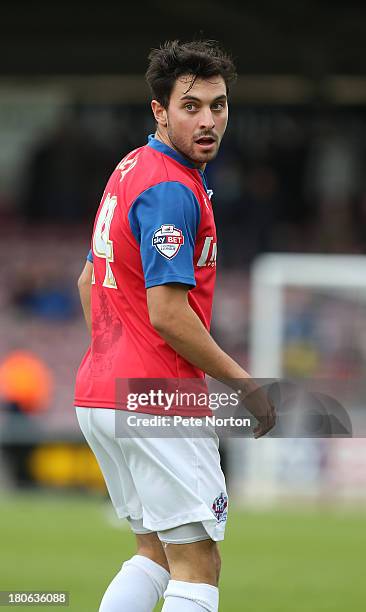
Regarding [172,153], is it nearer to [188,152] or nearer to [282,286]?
[188,152]

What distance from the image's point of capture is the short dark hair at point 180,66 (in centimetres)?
416

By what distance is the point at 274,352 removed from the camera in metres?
15.2

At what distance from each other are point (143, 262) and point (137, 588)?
3.57ft

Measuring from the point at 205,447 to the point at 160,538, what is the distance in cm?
32

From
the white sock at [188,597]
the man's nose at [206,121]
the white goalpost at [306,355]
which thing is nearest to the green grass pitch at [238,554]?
the white goalpost at [306,355]

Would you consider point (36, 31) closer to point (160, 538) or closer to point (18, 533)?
point (18, 533)

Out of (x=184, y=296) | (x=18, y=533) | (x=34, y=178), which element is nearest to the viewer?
(x=184, y=296)

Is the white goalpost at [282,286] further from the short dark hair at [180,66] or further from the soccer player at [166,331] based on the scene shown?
the short dark hair at [180,66]

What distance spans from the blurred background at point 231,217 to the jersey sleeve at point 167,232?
25.3 feet

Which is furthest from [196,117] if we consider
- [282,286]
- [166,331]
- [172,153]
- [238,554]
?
[282,286]

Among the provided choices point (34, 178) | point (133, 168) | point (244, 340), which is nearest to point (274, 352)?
point (244, 340)

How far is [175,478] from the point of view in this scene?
158 inches

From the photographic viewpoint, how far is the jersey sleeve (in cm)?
395

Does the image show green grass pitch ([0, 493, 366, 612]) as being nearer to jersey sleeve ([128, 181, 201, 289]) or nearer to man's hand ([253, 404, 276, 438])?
man's hand ([253, 404, 276, 438])
